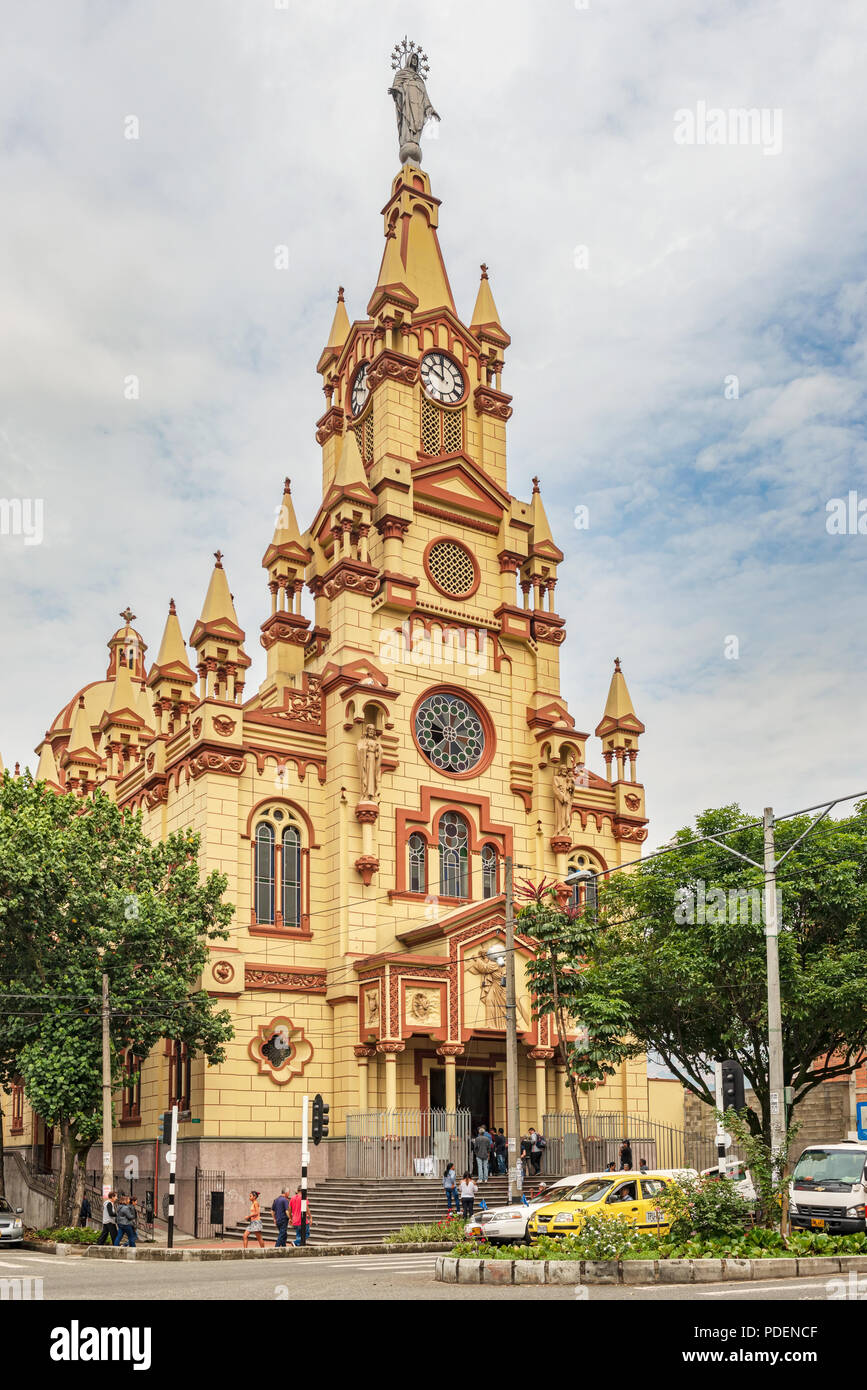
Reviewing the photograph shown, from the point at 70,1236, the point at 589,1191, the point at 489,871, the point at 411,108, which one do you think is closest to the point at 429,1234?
the point at 589,1191

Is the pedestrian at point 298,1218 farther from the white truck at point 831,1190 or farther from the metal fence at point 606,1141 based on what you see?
the white truck at point 831,1190

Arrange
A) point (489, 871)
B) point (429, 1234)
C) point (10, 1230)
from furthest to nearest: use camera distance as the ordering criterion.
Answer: point (489, 871) < point (10, 1230) < point (429, 1234)

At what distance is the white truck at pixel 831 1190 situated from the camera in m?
25.4

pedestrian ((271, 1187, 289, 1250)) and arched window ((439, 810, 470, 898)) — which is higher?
arched window ((439, 810, 470, 898))

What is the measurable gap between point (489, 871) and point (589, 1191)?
769 inches

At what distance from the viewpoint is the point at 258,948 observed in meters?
40.0

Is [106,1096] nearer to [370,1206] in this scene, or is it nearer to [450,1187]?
[370,1206]

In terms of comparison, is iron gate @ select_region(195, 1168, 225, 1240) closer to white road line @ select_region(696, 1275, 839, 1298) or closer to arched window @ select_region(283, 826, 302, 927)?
arched window @ select_region(283, 826, 302, 927)

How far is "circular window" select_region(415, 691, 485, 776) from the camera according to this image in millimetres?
45219

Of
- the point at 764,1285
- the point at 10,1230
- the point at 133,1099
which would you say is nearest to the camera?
the point at 764,1285

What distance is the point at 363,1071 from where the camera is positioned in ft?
130

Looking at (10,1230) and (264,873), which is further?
(264,873)

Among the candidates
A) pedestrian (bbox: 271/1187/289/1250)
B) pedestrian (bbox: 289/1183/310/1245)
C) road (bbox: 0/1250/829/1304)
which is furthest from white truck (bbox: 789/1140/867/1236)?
pedestrian (bbox: 289/1183/310/1245)

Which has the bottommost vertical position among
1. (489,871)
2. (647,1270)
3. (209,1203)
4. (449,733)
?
(209,1203)
